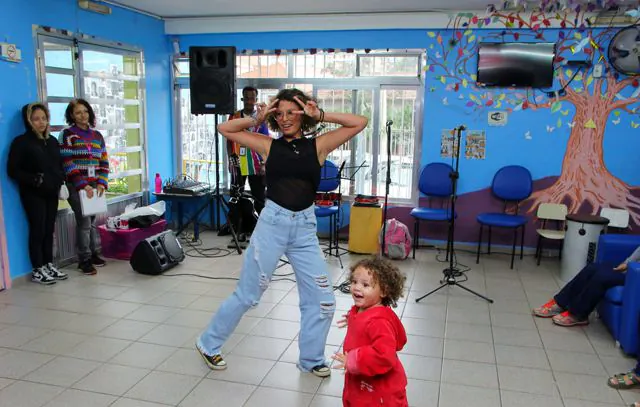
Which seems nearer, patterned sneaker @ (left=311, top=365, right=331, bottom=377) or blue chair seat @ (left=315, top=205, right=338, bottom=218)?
patterned sneaker @ (left=311, top=365, right=331, bottom=377)

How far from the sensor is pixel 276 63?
644 centimetres

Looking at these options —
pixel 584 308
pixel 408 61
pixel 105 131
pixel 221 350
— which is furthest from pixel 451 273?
pixel 105 131

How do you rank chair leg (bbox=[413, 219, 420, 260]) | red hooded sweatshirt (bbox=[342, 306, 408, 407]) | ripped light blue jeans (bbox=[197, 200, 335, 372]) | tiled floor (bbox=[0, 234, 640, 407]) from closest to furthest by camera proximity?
red hooded sweatshirt (bbox=[342, 306, 408, 407]) → ripped light blue jeans (bbox=[197, 200, 335, 372]) → tiled floor (bbox=[0, 234, 640, 407]) → chair leg (bbox=[413, 219, 420, 260])

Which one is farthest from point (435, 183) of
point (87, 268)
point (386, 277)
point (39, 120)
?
point (386, 277)

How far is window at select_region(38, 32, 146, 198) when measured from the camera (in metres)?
4.88

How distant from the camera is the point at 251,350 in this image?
11.0ft

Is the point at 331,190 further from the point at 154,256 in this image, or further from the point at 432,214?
the point at 154,256

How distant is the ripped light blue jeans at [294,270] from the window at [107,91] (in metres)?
3.08

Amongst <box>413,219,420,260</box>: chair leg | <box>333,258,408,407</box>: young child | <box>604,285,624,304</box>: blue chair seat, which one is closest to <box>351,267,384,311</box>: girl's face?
<box>333,258,408,407</box>: young child

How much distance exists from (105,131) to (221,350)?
3329mm

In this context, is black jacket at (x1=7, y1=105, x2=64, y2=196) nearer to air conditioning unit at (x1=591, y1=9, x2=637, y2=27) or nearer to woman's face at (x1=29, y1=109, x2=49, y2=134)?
woman's face at (x1=29, y1=109, x2=49, y2=134)

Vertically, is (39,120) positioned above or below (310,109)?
below

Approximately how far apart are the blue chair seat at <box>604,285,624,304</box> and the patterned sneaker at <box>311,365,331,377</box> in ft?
6.49

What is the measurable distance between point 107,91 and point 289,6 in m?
2.14
